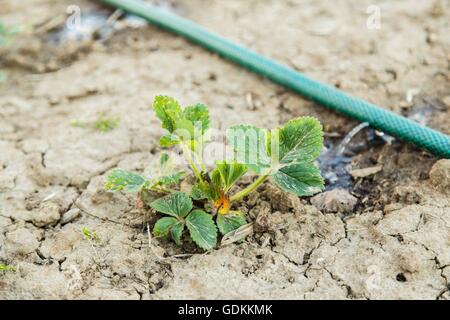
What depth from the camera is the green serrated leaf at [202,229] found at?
185 cm

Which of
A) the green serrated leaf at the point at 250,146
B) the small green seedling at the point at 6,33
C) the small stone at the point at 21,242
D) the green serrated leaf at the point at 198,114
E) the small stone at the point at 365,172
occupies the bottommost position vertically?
the small stone at the point at 21,242

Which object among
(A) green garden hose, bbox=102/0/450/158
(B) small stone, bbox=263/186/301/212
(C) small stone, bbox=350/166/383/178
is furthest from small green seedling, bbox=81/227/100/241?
(A) green garden hose, bbox=102/0/450/158

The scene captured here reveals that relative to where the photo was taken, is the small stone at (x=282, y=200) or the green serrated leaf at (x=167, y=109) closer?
the green serrated leaf at (x=167, y=109)

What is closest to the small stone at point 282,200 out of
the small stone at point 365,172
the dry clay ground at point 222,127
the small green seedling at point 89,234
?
the dry clay ground at point 222,127

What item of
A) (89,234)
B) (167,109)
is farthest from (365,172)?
(89,234)

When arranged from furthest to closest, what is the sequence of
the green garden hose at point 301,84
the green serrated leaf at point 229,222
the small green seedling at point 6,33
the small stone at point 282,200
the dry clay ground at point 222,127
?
1. the small green seedling at point 6,33
2. the green garden hose at point 301,84
3. the small stone at point 282,200
4. the green serrated leaf at point 229,222
5. the dry clay ground at point 222,127

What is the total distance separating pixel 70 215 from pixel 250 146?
0.86 m

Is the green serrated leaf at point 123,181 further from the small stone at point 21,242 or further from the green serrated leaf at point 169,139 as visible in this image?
the small stone at point 21,242

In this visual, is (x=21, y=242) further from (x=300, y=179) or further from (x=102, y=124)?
(x=300, y=179)

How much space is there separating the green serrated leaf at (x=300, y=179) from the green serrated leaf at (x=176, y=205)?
361 millimetres

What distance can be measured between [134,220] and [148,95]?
0.99 meters

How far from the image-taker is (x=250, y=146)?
74.7 inches
